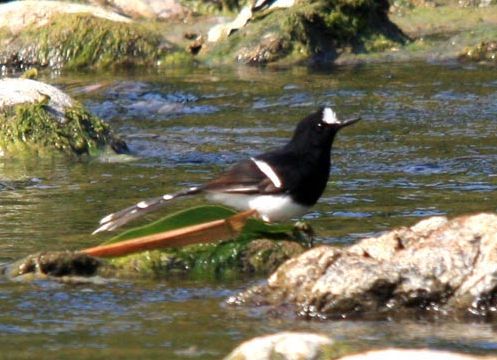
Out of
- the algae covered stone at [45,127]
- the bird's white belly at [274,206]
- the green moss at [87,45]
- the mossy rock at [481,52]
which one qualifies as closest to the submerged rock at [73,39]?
the green moss at [87,45]

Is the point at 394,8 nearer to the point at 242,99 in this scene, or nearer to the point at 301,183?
the point at 242,99

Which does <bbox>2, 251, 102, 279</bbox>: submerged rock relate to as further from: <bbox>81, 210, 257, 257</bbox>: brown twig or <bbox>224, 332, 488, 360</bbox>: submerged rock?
<bbox>224, 332, 488, 360</bbox>: submerged rock

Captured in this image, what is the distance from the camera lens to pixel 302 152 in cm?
756

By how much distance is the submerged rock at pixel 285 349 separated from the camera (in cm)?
465

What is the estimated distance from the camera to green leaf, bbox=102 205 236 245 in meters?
6.76

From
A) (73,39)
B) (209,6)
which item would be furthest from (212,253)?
(209,6)

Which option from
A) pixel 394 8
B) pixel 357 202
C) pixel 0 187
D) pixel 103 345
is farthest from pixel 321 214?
pixel 394 8

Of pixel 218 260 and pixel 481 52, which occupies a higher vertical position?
pixel 481 52

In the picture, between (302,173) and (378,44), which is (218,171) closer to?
(302,173)

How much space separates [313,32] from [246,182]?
8964 millimetres

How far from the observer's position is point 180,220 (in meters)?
6.82

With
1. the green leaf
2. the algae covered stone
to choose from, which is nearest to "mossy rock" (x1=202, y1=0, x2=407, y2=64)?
the algae covered stone

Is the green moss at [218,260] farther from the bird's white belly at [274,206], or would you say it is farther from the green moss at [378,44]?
the green moss at [378,44]

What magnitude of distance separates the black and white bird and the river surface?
0.28 m
